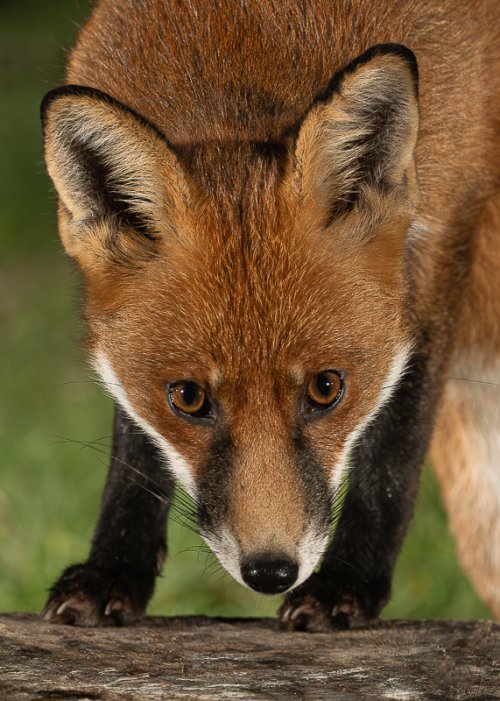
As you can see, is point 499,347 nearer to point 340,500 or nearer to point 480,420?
point 480,420

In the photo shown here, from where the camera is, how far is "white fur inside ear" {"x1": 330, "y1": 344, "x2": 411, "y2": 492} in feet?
12.1

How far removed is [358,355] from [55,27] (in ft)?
38.1

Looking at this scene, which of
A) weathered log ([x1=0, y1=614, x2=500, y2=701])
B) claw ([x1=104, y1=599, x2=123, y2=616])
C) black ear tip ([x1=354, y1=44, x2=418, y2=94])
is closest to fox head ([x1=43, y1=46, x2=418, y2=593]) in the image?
black ear tip ([x1=354, y1=44, x2=418, y2=94])

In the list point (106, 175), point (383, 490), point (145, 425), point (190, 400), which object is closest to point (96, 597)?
point (145, 425)

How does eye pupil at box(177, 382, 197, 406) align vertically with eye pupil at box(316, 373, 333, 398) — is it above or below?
below

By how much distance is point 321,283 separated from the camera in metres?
3.59

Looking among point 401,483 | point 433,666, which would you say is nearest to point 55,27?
point 401,483

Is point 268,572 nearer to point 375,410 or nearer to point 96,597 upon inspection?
point 375,410

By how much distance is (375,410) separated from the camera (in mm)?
3816

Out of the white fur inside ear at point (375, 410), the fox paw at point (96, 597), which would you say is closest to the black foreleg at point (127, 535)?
the fox paw at point (96, 597)

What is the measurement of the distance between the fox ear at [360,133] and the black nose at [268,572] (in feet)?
3.75

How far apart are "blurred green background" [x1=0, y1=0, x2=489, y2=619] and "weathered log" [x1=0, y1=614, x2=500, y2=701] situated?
800 mm

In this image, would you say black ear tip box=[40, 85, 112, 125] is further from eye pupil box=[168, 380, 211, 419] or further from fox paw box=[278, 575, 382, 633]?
fox paw box=[278, 575, 382, 633]

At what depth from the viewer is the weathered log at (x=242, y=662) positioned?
3.09 metres
